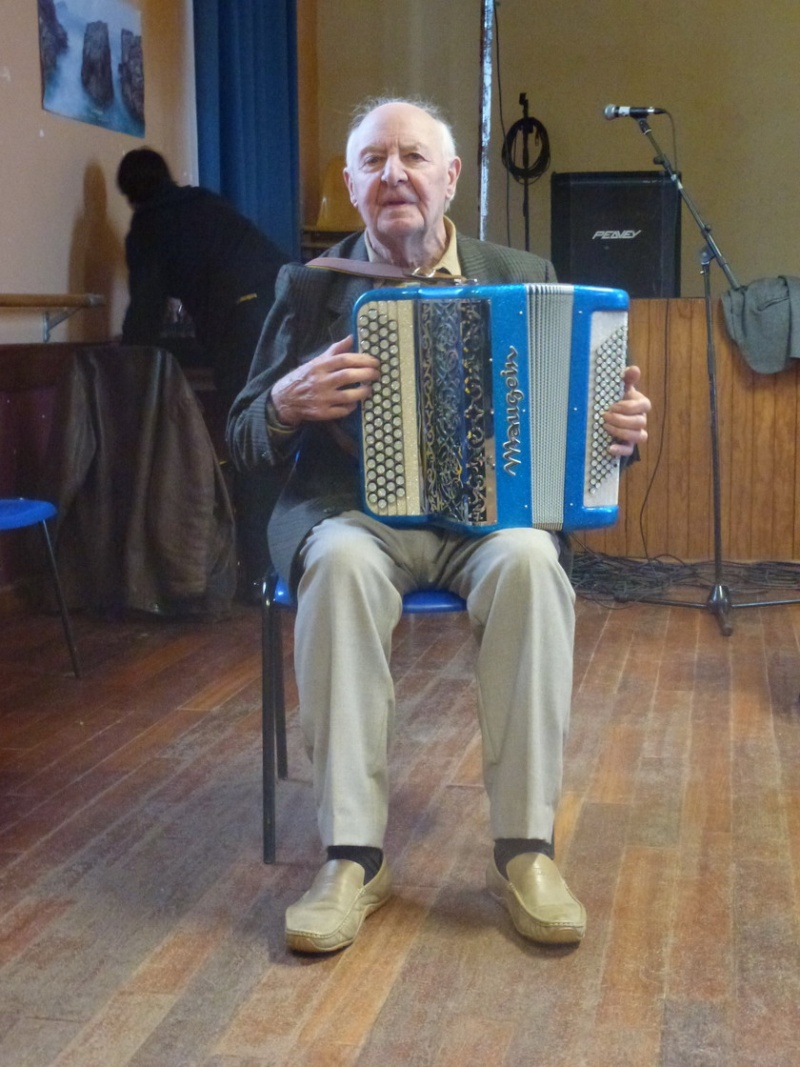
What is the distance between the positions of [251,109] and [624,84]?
6.30ft

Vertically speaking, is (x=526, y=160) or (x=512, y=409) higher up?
(x=526, y=160)

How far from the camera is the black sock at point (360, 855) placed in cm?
169

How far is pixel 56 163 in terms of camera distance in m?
3.50

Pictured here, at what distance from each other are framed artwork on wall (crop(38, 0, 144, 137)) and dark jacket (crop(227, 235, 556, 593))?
1.88m

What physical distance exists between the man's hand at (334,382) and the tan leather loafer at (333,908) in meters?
0.61

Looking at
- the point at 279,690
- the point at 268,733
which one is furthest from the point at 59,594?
the point at 268,733

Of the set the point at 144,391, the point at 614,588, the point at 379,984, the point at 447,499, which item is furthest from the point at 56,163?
the point at 379,984

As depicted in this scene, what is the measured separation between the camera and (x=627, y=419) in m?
1.73

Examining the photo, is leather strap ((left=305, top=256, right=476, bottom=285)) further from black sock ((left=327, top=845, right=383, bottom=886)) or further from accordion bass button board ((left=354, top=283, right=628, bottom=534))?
black sock ((left=327, top=845, right=383, bottom=886))

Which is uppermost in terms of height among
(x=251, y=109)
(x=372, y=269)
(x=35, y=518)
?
(x=251, y=109)

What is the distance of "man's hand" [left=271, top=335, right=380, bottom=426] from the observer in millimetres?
1696

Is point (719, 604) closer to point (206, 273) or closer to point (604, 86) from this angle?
point (206, 273)

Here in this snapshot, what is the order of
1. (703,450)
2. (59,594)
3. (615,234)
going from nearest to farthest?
(59,594) < (703,450) < (615,234)

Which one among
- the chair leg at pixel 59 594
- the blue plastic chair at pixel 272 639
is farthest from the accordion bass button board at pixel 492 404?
the chair leg at pixel 59 594
